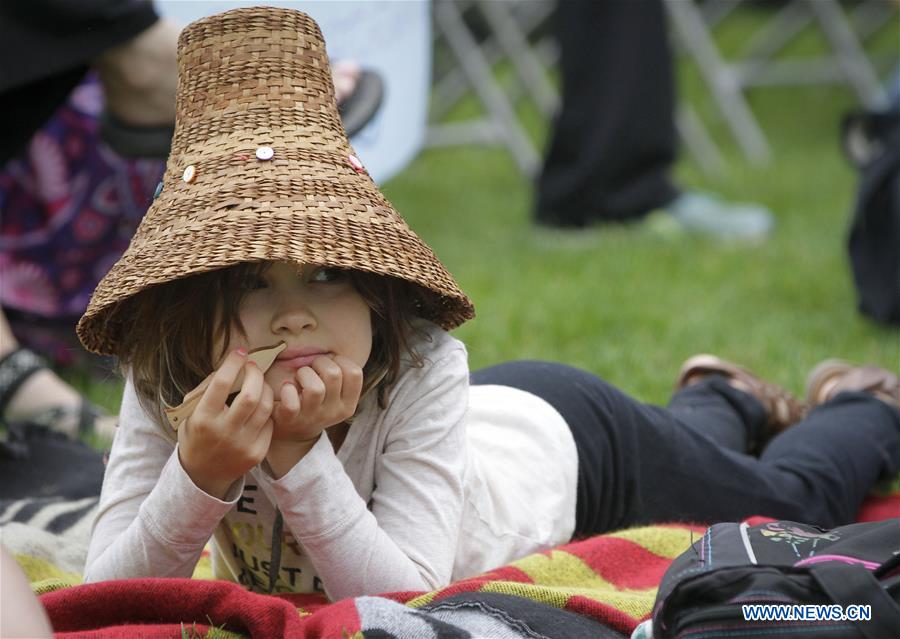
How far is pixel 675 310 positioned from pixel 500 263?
0.61 metres

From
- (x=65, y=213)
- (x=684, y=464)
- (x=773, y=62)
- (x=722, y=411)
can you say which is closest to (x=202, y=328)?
Result: (x=684, y=464)

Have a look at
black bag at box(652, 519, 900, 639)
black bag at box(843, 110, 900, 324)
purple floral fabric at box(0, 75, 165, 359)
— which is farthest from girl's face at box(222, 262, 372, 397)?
black bag at box(843, 110, 900, 324)

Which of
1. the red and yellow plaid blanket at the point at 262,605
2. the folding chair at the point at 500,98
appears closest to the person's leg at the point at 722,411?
the red and yellow plaid blanket at the point at 262,605

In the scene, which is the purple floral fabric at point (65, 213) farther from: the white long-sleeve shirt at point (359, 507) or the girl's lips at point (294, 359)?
the girl's lips at point (294, 359)

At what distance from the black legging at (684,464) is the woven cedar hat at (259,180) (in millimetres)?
443

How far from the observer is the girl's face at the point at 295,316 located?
1.27 metres

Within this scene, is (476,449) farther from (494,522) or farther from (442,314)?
(442,314)

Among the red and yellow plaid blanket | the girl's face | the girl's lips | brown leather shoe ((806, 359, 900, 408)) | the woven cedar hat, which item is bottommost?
brown leather shoe ((806, 359, 900, 408))

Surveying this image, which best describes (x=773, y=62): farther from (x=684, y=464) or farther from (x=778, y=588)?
(x=778, y=588)

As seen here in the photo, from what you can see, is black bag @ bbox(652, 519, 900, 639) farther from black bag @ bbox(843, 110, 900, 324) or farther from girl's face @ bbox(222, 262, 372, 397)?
black bag @ bbox(843, 110, 900, 324)

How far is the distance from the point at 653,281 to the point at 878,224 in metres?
0.61

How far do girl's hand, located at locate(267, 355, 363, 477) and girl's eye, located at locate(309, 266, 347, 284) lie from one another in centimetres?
8

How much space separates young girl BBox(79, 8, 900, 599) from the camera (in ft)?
4.09

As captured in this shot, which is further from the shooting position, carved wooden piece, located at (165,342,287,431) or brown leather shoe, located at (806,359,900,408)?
brown leather shoe, located at (806,359,900,408)
